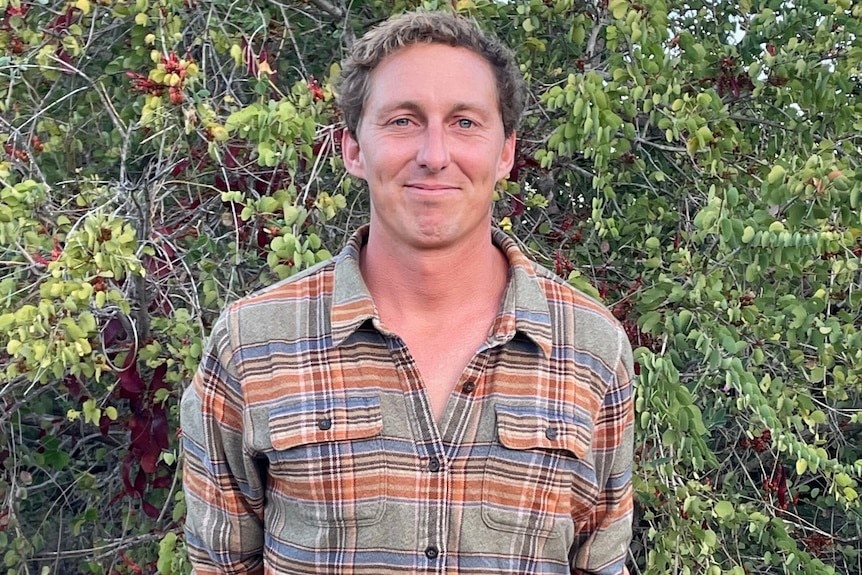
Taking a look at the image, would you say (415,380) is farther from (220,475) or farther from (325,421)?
(220,475)

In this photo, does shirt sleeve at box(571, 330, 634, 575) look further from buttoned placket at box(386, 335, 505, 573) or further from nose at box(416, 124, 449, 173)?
nose at box(416, 124, 449, 173)

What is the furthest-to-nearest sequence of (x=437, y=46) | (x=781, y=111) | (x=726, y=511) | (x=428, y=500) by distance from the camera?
1. (x=781, y=111)
2. (x=726, y=511)
3. (x=437, y=46)
4. (x=428, y=500)

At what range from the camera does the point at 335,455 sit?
1.50 m

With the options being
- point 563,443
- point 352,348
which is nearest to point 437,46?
point 352,348

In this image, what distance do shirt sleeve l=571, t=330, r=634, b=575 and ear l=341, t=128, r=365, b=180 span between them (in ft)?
1.93

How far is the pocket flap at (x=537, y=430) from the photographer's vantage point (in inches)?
59.2

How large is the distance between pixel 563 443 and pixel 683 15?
1.58m

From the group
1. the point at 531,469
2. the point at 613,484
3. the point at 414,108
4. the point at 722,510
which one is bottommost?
the point at 722,510

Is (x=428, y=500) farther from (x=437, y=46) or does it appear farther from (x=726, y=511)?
(x=726, y=511)

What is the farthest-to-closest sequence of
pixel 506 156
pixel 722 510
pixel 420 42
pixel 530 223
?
1. pixel 530 223
2. pixel 722 510
3. pixel 506 156
4. pixel 420 42

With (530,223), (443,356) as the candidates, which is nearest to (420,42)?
(443,356)

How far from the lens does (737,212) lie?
2119mm

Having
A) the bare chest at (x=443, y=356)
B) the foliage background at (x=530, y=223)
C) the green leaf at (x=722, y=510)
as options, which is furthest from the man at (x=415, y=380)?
the green leaf at (x=722, y=510)

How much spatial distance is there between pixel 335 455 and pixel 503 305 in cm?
40
